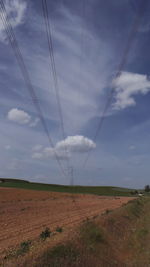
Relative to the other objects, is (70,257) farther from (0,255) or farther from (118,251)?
(118,251)

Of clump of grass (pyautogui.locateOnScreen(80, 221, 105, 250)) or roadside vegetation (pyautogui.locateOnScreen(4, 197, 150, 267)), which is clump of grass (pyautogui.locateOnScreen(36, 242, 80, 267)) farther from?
clump of grass (pyautogui.locateOnScreen(80, 221, 105, 250))

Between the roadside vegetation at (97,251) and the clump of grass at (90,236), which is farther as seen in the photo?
the clump of grass at (90,236)

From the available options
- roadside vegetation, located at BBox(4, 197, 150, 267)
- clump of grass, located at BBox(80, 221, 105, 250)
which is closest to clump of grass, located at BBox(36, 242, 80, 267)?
roadside vegetation, located at BBox(4, 197, 150, 267)

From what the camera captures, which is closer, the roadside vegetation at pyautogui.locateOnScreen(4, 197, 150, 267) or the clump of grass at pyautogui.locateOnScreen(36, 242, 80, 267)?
the clump of grass at pyautogui.locateOnScreen(36, 242, 80, 267)

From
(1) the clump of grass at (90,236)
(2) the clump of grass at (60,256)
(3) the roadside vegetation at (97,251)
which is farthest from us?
(1) the clump of grass at (90,236)

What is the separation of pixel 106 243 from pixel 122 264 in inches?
117

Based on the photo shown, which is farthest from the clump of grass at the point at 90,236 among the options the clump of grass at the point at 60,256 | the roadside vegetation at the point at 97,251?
the clump of grass at the point at 60,256

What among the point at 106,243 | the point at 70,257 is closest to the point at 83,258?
the point at 70,257

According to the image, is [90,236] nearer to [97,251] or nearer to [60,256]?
[97,251]

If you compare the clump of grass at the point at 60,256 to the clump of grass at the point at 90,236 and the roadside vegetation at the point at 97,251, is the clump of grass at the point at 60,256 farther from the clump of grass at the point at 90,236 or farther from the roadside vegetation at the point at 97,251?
the clump of grass at the point at 90,236

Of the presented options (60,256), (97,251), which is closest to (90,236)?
(97,251)

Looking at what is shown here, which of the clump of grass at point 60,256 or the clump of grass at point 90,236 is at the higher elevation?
the clump of grass at point 90,236

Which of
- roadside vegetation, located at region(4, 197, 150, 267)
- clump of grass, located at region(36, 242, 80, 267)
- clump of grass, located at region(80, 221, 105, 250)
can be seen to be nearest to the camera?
clump of grass, located at region(36, 242, 80, 267)

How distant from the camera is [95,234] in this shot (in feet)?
56.2
